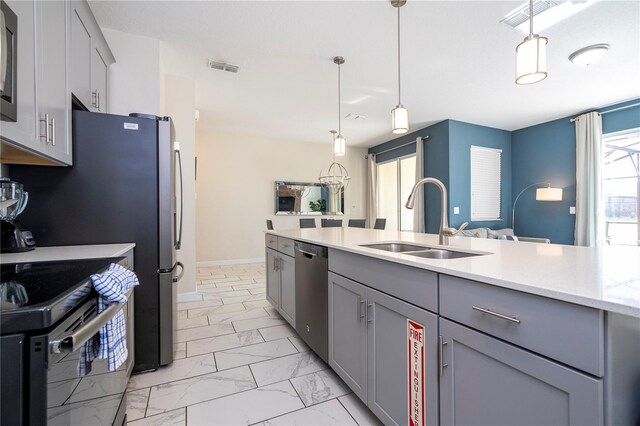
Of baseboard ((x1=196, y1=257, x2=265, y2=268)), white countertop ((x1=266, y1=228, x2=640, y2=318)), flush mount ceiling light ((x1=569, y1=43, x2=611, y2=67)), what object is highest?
flush mount ceiling light ((x1=569, y1=43, x2=611, y2=67))

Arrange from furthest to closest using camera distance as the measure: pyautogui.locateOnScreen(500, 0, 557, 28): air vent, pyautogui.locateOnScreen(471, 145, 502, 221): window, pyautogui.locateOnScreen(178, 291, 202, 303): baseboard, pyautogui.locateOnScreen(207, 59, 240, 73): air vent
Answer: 1. pyautogui.locateOnScreen(471, 145, 502, 221): window
2. pyautogui.locateOnScreen(178, 291, 202, 303): baseboard
3. pyautogui.locateOnScreen(207, 59, 240, 73): air vent
4. pyautogui.locateOnScreen(500, 0, 557, 28): air vent

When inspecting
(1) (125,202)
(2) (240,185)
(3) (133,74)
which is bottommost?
(1) (125,202)

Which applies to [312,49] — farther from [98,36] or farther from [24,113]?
[24,113]

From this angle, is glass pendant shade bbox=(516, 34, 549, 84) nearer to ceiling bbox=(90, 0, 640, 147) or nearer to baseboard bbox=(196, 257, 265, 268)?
ceiling bbox=(90, 0, 640, 147)

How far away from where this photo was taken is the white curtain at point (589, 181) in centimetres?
445

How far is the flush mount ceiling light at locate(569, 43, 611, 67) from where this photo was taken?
2768 mm

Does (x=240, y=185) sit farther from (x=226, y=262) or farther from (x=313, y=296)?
(x=313, y=296)

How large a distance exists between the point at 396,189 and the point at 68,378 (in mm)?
6780

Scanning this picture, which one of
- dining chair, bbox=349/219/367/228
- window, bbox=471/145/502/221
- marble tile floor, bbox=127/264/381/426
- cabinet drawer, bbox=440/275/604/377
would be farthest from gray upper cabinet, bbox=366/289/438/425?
window, bbox=471/145/502/221

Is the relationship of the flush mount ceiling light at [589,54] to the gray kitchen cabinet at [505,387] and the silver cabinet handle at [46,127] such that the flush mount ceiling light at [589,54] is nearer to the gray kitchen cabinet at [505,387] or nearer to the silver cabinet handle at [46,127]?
the gray kitchen cabinet at [505,387]

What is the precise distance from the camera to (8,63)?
3.56 ft

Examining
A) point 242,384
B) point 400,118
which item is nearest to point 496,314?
point 242,384

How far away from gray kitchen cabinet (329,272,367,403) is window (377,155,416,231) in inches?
198

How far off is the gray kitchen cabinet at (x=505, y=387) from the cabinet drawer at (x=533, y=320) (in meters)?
0.03
